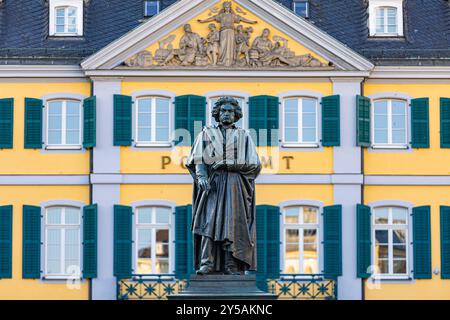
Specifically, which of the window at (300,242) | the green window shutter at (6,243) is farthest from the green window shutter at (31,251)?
the window at (300,242)

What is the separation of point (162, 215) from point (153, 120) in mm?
2247

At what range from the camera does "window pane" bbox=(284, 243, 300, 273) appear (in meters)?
34.5

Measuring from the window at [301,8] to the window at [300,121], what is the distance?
261cm

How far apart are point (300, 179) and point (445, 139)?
3639 millimetres

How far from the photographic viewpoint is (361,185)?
35.1 meters

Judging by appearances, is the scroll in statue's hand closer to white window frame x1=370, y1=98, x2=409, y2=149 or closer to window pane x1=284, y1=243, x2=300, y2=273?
window pane x1=284, y1=243, x2=300, y2=273

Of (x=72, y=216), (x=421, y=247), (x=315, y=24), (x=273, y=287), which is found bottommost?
(x=273, y=287)

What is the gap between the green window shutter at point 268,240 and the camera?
113ft

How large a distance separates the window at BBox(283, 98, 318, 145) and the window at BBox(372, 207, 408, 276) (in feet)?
8.10

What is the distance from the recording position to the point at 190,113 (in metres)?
34.8

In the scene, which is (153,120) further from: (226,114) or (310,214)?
(226,114)

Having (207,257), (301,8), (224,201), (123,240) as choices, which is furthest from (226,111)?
(301,8)
